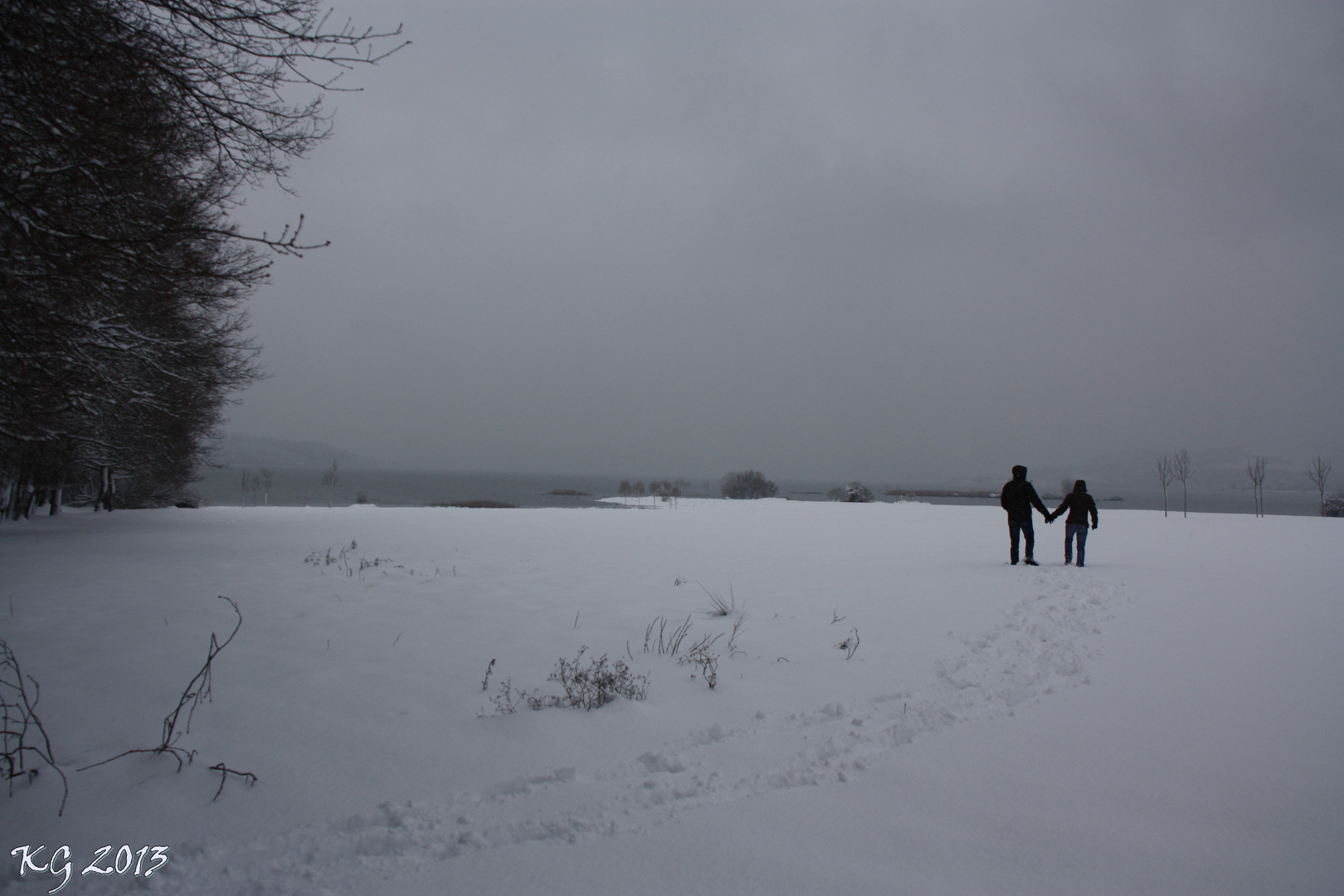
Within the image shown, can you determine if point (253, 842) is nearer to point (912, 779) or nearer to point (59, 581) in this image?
point (912, 779)

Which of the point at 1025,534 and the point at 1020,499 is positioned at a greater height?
the point at 1020,499

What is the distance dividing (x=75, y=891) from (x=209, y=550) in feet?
36.1

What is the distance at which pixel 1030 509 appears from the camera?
1054cm

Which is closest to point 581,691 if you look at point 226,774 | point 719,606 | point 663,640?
point 663,640

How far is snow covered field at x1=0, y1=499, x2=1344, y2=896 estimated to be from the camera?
253 centimetres

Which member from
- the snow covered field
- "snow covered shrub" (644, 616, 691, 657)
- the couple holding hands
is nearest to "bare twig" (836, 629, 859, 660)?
the snow covered field

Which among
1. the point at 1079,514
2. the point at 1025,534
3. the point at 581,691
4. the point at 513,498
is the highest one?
the point at 1079,514

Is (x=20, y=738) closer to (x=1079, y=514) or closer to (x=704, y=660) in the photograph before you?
(x=704, y=660)

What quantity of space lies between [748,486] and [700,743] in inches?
2602

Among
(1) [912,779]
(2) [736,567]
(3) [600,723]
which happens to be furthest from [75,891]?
(2) [736,567]

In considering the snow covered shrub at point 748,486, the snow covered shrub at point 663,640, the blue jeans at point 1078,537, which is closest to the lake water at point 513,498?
the snow covered shrub at point 748,486

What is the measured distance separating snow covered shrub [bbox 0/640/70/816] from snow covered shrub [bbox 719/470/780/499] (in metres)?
64.6

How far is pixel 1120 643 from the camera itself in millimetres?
5652

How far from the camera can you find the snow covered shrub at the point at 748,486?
68.5 meters
